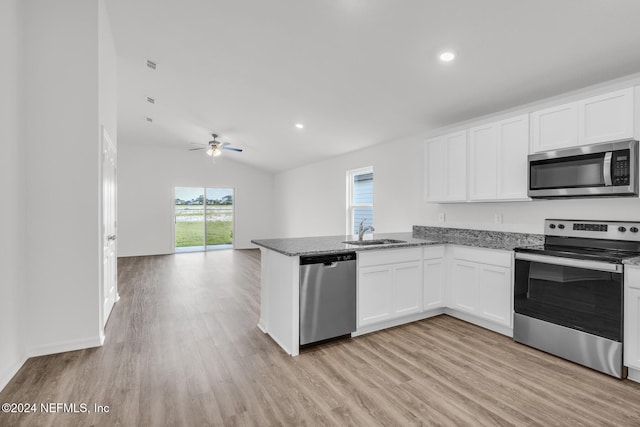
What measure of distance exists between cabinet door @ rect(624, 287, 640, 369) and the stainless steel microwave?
0.78 m

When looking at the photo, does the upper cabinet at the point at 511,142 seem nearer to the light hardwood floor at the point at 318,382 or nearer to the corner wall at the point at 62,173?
the light hardwood floor at the point at 318,382

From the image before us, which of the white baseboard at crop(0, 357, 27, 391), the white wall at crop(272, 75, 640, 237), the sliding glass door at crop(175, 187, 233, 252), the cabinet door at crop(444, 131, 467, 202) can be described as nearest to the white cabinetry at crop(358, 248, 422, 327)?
the cabinet door at crop(444, 131, 467, 202)

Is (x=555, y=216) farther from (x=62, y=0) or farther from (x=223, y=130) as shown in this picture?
(x=223, y=130)

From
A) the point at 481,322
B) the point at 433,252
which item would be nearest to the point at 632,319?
the point at 481,322

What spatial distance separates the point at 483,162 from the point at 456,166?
0.32m

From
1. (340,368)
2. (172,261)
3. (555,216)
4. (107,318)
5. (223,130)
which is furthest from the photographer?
(172,261)

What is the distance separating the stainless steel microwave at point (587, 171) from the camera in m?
2.42

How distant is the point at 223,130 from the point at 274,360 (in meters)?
5.22

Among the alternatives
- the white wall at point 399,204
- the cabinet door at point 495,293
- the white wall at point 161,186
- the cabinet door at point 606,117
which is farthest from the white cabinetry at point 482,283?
the white wall at point 161,186

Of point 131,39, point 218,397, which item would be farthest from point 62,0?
point 218,397

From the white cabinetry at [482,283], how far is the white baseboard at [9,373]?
3.97m

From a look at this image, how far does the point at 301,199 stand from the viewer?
329 inches

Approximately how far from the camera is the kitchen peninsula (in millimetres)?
2863

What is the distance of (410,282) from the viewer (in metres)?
3.41
